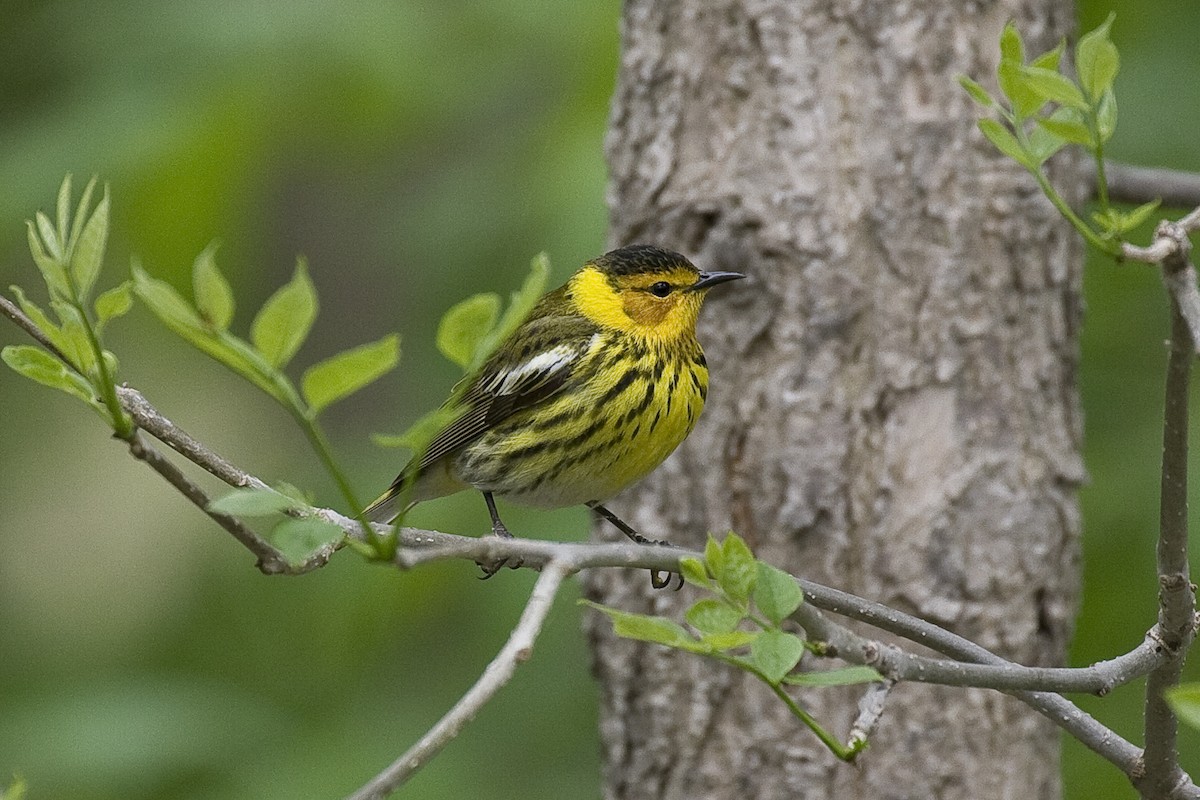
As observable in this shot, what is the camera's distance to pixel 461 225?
14.8 feet

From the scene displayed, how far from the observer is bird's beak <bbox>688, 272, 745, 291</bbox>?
3180mm

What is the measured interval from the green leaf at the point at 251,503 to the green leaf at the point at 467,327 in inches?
8.9

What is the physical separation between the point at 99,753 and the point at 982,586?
245 cm

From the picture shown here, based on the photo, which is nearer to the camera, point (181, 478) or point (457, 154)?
point (181, 478)

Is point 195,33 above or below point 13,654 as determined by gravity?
above

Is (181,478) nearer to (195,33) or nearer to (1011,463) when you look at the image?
(1011,463)

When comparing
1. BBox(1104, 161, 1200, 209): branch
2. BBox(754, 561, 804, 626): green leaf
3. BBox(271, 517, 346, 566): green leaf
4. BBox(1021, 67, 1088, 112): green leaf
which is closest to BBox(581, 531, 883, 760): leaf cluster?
BBox(754, 561, 804, 626): green leaf

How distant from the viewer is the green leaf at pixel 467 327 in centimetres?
127

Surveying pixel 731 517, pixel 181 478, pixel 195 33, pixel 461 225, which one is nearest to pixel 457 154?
pixel 461 225

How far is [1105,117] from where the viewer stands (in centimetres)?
161

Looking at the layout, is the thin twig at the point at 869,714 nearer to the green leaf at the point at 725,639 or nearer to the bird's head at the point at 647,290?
the green leaf at the point at 725,639

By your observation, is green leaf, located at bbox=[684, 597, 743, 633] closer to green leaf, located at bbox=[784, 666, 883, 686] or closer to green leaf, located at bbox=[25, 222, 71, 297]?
green leaf, located at bbox=[784, 666, 883, 686]

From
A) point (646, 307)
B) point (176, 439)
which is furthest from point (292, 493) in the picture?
point (646, 307)

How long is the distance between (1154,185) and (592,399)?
153cm
